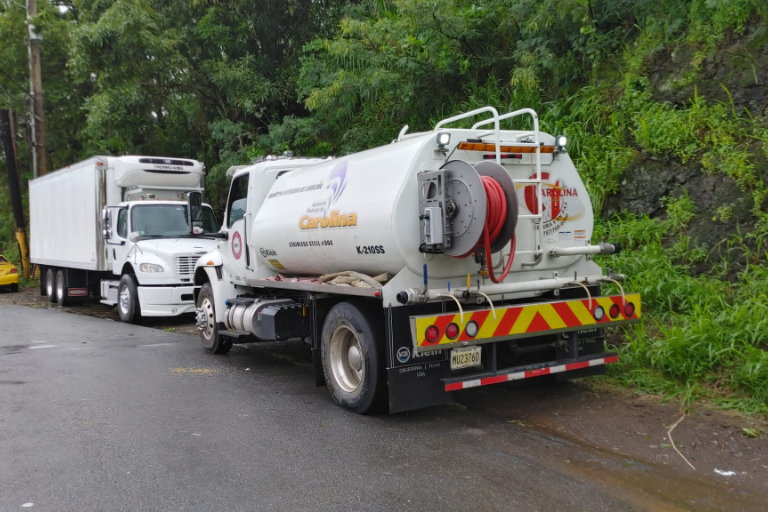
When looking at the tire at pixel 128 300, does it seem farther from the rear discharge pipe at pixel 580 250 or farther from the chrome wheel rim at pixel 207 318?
the rear discharge pipe at pixel 580 250

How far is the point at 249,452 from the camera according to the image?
5.29 metres

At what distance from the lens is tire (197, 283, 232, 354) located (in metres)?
9.43

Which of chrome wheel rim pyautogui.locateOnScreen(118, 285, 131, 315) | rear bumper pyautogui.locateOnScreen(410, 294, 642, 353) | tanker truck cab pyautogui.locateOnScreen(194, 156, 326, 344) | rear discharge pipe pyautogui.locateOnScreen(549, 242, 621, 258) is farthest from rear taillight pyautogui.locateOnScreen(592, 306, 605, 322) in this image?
chrome wheel rim pyautogui.locateOnScreen(118, 285, 131, 315)

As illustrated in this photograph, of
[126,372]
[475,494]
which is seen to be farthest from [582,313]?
[126,372]

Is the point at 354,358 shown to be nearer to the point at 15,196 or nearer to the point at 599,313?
the point at 599,313

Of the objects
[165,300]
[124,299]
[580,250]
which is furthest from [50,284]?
[580,250]

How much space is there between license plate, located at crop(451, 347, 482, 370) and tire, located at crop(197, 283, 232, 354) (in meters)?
4.69

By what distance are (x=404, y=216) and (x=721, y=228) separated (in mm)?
4342

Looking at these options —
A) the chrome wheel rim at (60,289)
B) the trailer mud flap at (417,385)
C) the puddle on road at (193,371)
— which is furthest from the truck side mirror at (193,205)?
the chrome wheel rim at (60,289)

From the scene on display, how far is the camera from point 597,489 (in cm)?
436

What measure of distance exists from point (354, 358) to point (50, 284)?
15.4 meters

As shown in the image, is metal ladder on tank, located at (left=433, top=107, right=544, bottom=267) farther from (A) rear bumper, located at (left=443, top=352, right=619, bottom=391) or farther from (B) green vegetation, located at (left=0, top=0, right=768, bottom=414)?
(B) green vegetation, located at (left=0, top=0, right=768, bottom=414)

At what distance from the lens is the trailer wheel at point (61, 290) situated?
57.0 feet

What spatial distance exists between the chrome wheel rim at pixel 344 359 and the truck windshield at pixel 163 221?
25.6 feet
